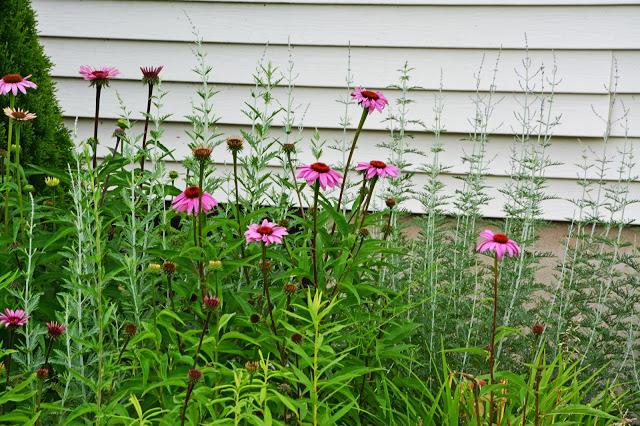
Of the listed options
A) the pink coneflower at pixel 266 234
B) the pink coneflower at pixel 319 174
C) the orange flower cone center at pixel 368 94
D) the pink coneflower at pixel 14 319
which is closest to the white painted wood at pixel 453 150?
the orange flower cone center at pixel 368 94

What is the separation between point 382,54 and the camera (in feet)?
15.9

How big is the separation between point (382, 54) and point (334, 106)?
365mm

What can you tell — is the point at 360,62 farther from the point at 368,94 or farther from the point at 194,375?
the point at 194,375

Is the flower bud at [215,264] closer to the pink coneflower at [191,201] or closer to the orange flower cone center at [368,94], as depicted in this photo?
the pink coneflower at [191,201]

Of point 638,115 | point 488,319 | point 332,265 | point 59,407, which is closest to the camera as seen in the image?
point 59,407

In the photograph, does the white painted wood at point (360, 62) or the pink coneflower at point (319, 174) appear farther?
the white painted wood at point (360, 62)

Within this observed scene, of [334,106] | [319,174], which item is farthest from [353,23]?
[319,174]

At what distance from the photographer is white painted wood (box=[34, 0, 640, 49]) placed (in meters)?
4.61

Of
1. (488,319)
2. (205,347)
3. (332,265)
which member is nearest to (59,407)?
(205,347)

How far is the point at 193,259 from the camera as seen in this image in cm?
263

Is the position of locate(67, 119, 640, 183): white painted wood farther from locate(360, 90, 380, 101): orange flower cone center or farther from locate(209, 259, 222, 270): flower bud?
locate(209, 259, 222, 270): flower bud

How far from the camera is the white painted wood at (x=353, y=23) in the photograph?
15.1 ft

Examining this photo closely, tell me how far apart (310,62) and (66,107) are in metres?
1.37

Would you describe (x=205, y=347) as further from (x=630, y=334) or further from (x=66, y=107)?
(x=66, y=107)
